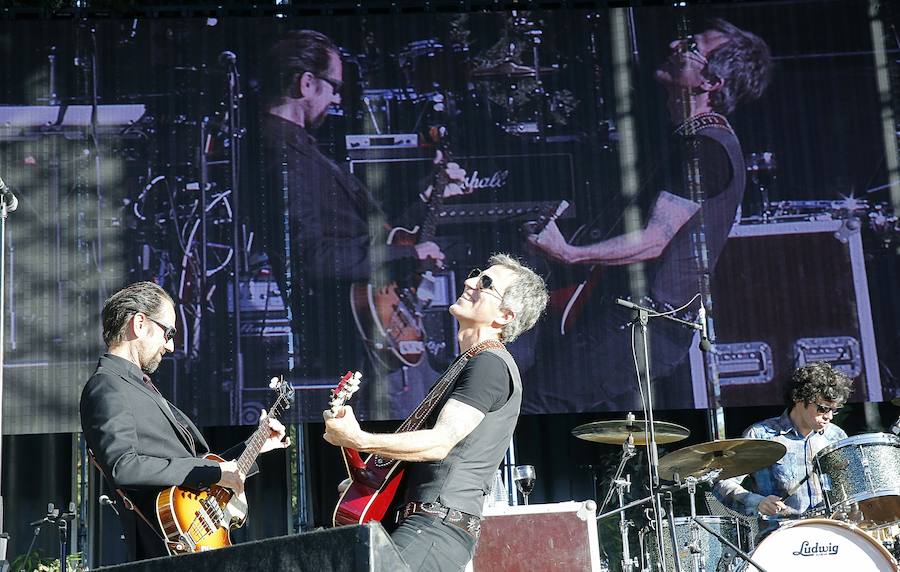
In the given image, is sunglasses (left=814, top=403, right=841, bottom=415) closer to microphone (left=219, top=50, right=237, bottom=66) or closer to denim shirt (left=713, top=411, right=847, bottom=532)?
denim shirt (left=713, top=411, right=847, bottom=532)

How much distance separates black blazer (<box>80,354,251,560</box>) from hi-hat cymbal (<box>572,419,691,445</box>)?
334 cm

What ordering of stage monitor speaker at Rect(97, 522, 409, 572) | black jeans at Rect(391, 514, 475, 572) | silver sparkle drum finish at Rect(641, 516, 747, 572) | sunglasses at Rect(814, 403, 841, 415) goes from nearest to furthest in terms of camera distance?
stage monitor speaker at Rect(97, 522, 409, 572)
black jeans at Rect(391, 514, 475, 572)
sunglasses at Rect(814, 403, 841, 415)
silver sparkle drum finish at Rect(641, 516, 747, 572)

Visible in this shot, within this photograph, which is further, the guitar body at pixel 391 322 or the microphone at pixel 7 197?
the guitar body at pixel 391 322

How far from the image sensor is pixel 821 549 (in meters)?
5.25

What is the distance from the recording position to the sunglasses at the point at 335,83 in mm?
8664

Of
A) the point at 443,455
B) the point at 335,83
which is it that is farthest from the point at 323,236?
the point at 443,455

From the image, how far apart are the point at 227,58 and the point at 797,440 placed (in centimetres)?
509

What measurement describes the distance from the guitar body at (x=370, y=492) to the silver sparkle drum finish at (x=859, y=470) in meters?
2.98

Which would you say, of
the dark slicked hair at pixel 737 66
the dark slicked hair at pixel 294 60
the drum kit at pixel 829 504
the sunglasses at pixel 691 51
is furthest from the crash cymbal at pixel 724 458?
the dark slicked hair at pixel 294 60

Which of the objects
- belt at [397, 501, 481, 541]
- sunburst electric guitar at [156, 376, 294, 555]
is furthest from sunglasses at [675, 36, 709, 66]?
belt at [397, 501, 481, 541]

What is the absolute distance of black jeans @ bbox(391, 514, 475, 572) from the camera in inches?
109

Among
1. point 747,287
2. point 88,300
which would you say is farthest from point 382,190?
point 747,287

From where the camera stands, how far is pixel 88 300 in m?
8.27

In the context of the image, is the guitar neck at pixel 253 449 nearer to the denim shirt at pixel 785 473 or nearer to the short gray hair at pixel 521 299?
the short gray hair at pixel 521 299
